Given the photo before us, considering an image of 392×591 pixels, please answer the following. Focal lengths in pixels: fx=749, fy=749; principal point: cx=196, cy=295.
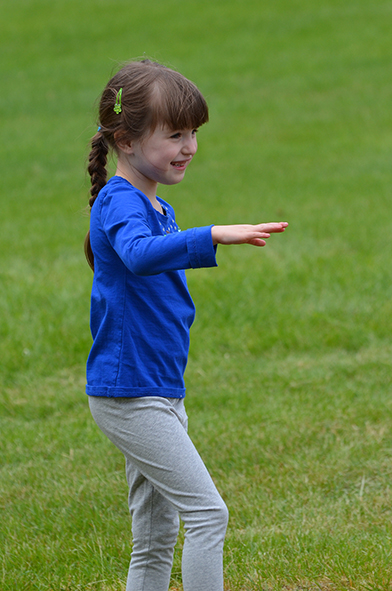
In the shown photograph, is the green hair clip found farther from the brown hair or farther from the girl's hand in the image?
the girl's hand

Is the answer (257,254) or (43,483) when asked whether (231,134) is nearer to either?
(257,254)

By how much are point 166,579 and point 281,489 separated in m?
1.19

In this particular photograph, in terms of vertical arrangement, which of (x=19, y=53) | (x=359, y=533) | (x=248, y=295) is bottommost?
(x=359, y=533)

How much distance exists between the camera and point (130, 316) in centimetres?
239

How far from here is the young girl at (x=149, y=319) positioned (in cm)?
229

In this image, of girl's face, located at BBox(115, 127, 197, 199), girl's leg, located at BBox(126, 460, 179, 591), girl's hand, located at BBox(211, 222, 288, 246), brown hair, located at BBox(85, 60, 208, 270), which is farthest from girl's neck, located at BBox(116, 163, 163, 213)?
girl's leg, located at BBox(126, 460, 179, 591)

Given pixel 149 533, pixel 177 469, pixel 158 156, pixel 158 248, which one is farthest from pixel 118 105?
pixel 149 533

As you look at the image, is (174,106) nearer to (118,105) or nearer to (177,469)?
(118,105)

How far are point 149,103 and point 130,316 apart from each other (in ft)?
2.25

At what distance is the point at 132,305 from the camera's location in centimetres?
240

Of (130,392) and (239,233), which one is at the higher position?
(239,233)

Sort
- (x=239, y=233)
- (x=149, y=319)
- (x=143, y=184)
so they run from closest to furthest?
(x=239, y=233)
(x=149, y=319)
(x=143, y=184)

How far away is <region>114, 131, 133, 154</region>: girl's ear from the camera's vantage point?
8.16ft

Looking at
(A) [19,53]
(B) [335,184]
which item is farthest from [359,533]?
(A) [19,53]
